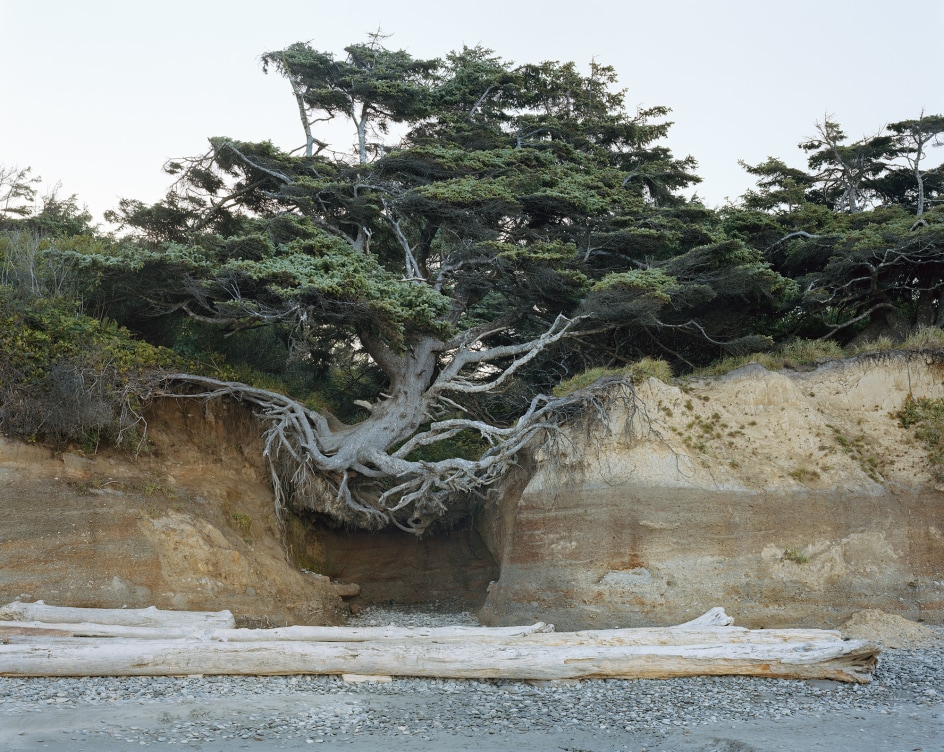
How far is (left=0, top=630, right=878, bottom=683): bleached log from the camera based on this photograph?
1280cm

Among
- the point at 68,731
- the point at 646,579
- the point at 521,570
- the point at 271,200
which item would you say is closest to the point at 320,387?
the point at 271,200

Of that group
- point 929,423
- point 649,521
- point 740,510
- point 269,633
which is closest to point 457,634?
point 269,633

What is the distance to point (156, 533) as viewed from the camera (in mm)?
16625

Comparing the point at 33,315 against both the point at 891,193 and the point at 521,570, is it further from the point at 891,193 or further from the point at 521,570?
the point at 891,193

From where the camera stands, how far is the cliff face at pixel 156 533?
617 inches

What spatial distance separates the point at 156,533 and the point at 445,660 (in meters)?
6.96

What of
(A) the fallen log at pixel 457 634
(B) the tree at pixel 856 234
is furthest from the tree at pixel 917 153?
(A) the fallen log at pixel 457 634

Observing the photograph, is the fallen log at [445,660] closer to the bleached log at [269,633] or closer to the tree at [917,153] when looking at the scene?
the bleached log at [269,633]

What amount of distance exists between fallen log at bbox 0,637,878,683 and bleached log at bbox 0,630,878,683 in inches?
0.6

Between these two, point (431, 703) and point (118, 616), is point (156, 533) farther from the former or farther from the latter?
point (431, 703)

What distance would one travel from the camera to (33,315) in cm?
1669

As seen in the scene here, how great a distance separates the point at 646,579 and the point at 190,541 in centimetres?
903

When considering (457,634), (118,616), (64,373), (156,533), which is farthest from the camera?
(156,533)

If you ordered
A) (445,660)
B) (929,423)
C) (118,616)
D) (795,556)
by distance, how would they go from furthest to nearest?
(929,423), (795,556), (118,616), (445,660)
